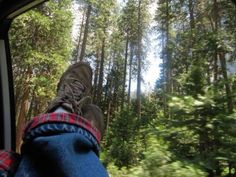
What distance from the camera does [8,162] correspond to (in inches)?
26.6

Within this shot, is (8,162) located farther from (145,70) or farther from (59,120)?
(145,70)

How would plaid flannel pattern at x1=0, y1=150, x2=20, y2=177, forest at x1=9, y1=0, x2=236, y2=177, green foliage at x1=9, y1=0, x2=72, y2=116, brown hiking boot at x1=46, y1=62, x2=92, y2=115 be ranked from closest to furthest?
plaid flannel pattern at x1=0, y1=150, x2=20, y2=177 < brown hiking boot at x1=46, y1=62, x2=92, y2=115 < forest at x1=9, y1=0, x2=236, y2=177 < green foliage at x1=9, y1=0, x2=72, y2=116

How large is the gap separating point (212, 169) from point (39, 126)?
1.22m

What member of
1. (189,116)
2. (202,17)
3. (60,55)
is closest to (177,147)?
(189,116)

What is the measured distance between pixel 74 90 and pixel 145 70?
13.1 metres

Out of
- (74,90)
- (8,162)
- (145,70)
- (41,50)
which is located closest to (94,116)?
(74,90)

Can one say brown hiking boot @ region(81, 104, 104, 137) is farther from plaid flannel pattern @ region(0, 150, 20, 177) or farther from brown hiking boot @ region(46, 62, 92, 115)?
plaid flannel pattern @ region(0, 150, 20, 177)

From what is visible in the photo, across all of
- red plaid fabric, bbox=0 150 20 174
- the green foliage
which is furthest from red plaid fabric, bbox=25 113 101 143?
the green foliage

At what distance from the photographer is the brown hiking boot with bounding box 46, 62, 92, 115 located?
0.89 m

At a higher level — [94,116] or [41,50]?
[41,50]

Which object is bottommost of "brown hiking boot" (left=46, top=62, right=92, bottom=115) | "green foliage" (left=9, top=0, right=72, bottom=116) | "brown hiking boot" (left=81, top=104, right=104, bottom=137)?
"brown hiking boot" (left=81, top=104, right=104, bottom=137)

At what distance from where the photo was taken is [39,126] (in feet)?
2.22

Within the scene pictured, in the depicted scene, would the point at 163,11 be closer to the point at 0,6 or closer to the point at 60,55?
the point at 60,55

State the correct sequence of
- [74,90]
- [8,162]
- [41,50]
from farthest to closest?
[41,50], [74,90], [8,162]
